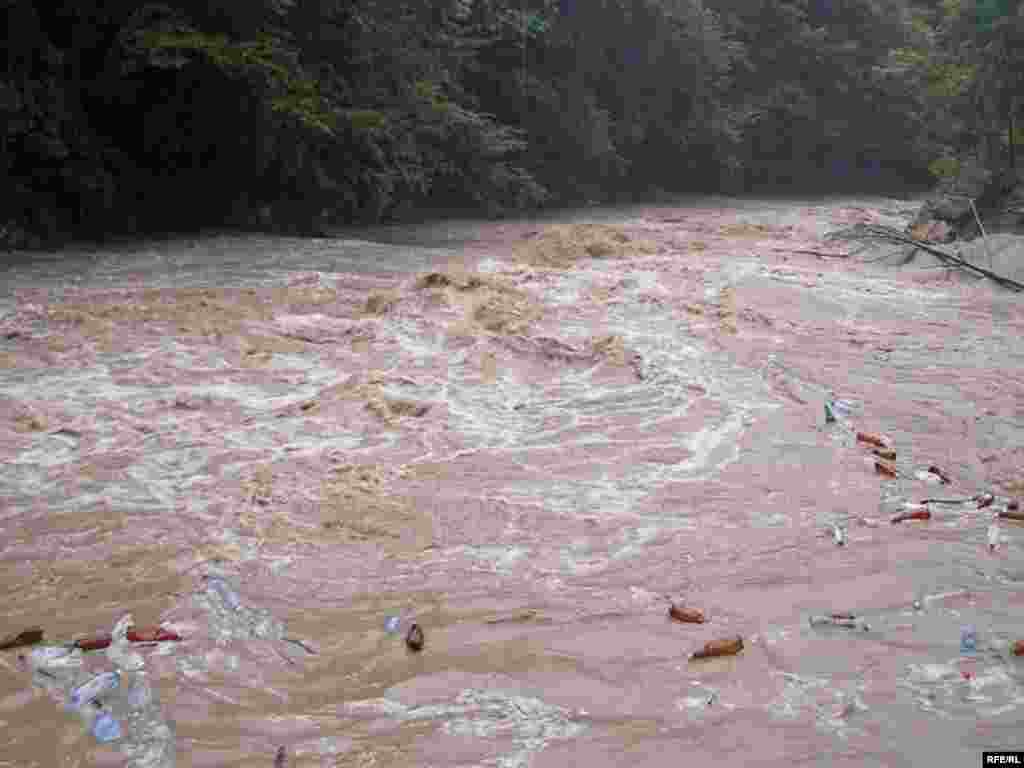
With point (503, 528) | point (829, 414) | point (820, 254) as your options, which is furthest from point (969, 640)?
point (820, 254)

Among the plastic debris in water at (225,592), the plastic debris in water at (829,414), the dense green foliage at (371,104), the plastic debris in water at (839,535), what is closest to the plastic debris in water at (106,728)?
the plastic debris in water at (225,592)

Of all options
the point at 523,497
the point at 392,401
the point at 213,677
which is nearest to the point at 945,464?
the point at 523,497

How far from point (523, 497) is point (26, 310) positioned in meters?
5.51

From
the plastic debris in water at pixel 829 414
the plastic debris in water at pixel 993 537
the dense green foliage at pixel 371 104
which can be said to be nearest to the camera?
the plastic debris in water at pixel 993 537

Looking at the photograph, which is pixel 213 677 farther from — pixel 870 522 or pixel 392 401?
pixel 392 401

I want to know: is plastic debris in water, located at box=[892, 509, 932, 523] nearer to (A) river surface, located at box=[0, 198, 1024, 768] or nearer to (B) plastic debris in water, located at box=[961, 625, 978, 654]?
(A) river surface, located at box=[0, 198, 1024, 768]

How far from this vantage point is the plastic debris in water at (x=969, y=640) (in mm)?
2705

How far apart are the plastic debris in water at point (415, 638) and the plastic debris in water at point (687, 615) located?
774mm

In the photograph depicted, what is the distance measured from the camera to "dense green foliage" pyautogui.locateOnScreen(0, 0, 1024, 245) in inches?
492

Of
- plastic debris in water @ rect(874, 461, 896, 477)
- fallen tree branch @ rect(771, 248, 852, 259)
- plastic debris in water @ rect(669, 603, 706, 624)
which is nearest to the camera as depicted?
plastic debris in water @ rect(669, 603, 706, 624)

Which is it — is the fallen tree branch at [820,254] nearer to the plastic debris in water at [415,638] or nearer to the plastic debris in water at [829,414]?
the plastic debris in water at [829,414]

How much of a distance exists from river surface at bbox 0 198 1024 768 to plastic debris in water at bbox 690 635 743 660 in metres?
0.07

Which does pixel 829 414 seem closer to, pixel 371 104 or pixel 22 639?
pixel 22 639

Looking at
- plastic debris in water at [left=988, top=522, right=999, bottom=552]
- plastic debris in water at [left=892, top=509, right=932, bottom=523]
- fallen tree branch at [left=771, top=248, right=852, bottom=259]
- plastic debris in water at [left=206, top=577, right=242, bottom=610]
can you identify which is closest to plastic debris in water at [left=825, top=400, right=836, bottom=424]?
plastic debris in water at [left=892, top=509, right=932, bottom=523]
